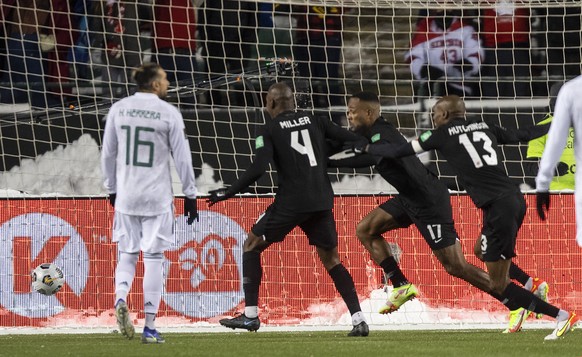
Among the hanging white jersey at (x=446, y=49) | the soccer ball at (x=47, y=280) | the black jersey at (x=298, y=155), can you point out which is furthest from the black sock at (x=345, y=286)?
the hanging white jersey at (x=446, y=49)

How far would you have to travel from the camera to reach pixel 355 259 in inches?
440

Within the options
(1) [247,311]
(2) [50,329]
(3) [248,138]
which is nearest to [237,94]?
(3) [248,138]

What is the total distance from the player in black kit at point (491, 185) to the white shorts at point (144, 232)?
63.5 inches

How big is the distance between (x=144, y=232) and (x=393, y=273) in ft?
8.31

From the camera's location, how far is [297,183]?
876 centimetres

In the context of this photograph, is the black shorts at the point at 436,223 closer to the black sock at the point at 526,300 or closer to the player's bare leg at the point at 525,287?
the player's bare leg at the point at 525,287

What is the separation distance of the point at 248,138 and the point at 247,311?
A: 4.09 m

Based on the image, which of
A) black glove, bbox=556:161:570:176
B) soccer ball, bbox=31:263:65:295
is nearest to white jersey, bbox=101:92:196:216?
soccer ball, bbox=31:263:65:295

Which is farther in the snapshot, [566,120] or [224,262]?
[224,262]

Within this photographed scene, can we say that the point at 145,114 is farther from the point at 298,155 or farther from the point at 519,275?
the point at 519,275

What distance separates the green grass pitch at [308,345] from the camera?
22.9 feet

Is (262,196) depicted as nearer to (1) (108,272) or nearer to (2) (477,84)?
(1) (108,272)

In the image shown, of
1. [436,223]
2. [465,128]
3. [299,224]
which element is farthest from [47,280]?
[465,128]

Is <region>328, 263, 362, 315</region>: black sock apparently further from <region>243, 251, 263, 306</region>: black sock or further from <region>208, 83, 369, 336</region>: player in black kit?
<region>243, 251, 263, 306</region>: black sock
